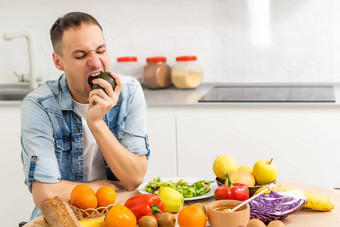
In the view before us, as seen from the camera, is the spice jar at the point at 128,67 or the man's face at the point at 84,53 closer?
the man's face at the point at 84,53

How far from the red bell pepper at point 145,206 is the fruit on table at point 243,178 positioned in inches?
10.8

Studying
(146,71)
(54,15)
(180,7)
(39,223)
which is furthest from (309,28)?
(39,223)

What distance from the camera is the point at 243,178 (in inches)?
66.6

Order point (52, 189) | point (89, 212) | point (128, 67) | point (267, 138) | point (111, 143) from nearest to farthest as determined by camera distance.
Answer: point (89, 212)
point (52, 189)
point (111, 143)
point (267, 138)
point (128, 67)

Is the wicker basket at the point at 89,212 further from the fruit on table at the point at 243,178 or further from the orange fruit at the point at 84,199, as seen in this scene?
the fruit on table at the point at 243,178

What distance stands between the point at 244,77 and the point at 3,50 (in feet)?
5.63

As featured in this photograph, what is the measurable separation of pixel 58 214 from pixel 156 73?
2.14 meters

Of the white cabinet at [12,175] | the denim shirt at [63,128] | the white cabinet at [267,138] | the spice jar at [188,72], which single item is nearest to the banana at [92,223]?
the denim shirt at [63,128]

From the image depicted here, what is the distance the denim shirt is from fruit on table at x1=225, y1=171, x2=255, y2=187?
1.64ft

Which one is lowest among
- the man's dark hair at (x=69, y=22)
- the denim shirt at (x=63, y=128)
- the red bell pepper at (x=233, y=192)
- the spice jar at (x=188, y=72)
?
the red bell pepper at (x=233, y=192)

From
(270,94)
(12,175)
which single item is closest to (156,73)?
(270,94)

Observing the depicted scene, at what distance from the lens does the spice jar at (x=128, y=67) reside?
362cm

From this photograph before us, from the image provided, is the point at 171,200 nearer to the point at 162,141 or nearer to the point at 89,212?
the point at 89,212

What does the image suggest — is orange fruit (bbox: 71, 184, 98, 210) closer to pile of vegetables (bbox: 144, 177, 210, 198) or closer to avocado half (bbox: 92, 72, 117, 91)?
pile of vegetables (bbox: 144, 177, 210, 198)
